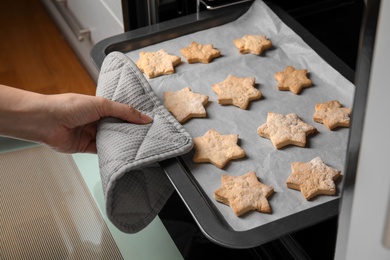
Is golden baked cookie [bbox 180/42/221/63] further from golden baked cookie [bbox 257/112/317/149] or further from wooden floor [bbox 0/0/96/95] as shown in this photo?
wooden floor [bbox 0/0/96/95]

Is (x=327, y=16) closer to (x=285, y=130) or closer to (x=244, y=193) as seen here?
(x=285, y=130)

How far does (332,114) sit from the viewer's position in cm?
93

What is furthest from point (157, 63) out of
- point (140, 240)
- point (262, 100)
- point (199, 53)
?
point (140, 240)

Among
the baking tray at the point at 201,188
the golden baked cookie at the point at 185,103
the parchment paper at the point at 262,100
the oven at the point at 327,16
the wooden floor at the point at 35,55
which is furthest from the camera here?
the wooden floor at the point at 35,55

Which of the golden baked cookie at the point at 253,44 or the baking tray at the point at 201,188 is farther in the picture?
the golden baked cookie at the point at 253,44

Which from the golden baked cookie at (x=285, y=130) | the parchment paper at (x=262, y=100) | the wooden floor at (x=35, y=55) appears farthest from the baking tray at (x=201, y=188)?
the wooden floor at (x=35, y=55)

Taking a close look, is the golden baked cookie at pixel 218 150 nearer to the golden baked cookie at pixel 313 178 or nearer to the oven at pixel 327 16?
the golden baked cookie at pixel 313 178

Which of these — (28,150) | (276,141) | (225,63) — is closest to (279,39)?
(225,63)

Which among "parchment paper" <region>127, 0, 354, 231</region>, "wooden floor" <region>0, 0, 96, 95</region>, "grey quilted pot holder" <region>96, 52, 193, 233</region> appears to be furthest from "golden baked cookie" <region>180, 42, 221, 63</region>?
"wooden floor" <region>0, 0, 96, 95</region>

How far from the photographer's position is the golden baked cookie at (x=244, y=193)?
828 mm

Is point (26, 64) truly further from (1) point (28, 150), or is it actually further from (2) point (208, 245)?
(2) point (208, 245)

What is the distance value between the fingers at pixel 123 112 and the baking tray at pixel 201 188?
86 millimetres

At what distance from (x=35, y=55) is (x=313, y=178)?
4.67ft

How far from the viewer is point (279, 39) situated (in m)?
1.10
